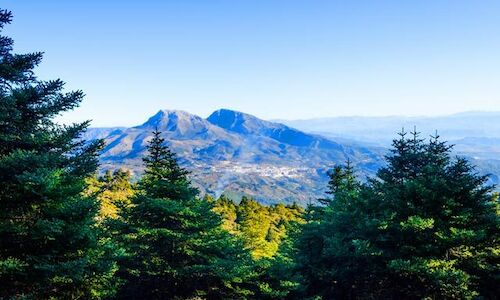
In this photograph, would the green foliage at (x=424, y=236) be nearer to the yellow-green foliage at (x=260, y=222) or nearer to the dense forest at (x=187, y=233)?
the dense forest at (x=187, y=233)

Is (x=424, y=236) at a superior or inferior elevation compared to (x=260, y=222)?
superior

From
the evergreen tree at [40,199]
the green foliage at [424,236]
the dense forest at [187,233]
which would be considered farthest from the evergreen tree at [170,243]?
the green foliage at [424,236]

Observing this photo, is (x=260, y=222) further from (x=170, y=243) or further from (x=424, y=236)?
(x=424, y=236)

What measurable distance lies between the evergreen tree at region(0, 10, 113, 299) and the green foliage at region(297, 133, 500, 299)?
41.7 ft

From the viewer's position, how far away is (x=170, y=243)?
846 inches

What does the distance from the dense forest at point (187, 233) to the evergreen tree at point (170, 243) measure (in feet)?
0.25

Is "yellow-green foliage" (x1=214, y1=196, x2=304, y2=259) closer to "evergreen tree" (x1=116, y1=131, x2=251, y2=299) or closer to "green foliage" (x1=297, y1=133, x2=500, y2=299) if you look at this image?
"evergreen tree" (x1=116, y1=131, x2=251, y2=299)

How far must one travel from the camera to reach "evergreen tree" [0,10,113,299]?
1265 centimetres

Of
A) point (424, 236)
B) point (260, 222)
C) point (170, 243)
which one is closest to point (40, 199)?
point (170, 243)

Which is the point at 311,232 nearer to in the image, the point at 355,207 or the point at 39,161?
the point at 355,207

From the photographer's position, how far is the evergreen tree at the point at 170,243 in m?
21.0

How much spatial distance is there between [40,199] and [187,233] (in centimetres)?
970

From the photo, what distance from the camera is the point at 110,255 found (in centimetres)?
1714

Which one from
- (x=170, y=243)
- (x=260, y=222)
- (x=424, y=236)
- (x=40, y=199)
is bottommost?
(x=260, y=222)
